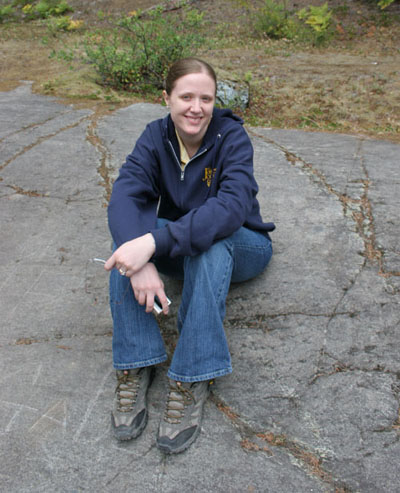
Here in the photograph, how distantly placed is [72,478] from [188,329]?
2.08ft

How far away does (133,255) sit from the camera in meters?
1.79

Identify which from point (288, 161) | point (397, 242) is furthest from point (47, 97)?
point (397, 242)

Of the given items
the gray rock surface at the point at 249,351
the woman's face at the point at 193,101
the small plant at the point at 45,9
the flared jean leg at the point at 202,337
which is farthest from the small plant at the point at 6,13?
the flared jean leg at the point at 202,337

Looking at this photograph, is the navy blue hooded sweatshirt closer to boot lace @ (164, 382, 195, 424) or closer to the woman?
the woman

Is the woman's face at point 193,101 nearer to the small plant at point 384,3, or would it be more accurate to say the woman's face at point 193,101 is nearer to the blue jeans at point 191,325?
the blue jeans at point 191,325

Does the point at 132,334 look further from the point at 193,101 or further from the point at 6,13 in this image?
the point at 6,13

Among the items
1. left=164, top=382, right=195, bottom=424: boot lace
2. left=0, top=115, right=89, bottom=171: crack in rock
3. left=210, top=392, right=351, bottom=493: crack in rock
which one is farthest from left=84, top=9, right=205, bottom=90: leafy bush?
left=210, top=392, right=351, bottom=493: crack in rock

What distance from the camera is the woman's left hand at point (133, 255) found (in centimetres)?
178

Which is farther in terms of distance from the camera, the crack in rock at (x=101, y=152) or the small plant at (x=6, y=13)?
the small plant at (x=6, y=13)

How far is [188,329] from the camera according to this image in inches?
69.2

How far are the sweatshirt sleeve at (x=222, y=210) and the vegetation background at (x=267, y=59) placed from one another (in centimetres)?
311

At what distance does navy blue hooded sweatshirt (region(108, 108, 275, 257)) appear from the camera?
6.20ft

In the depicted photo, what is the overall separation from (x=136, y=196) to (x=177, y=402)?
91 centimetres

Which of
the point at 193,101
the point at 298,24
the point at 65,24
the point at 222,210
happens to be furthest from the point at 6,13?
the point at 222,210
